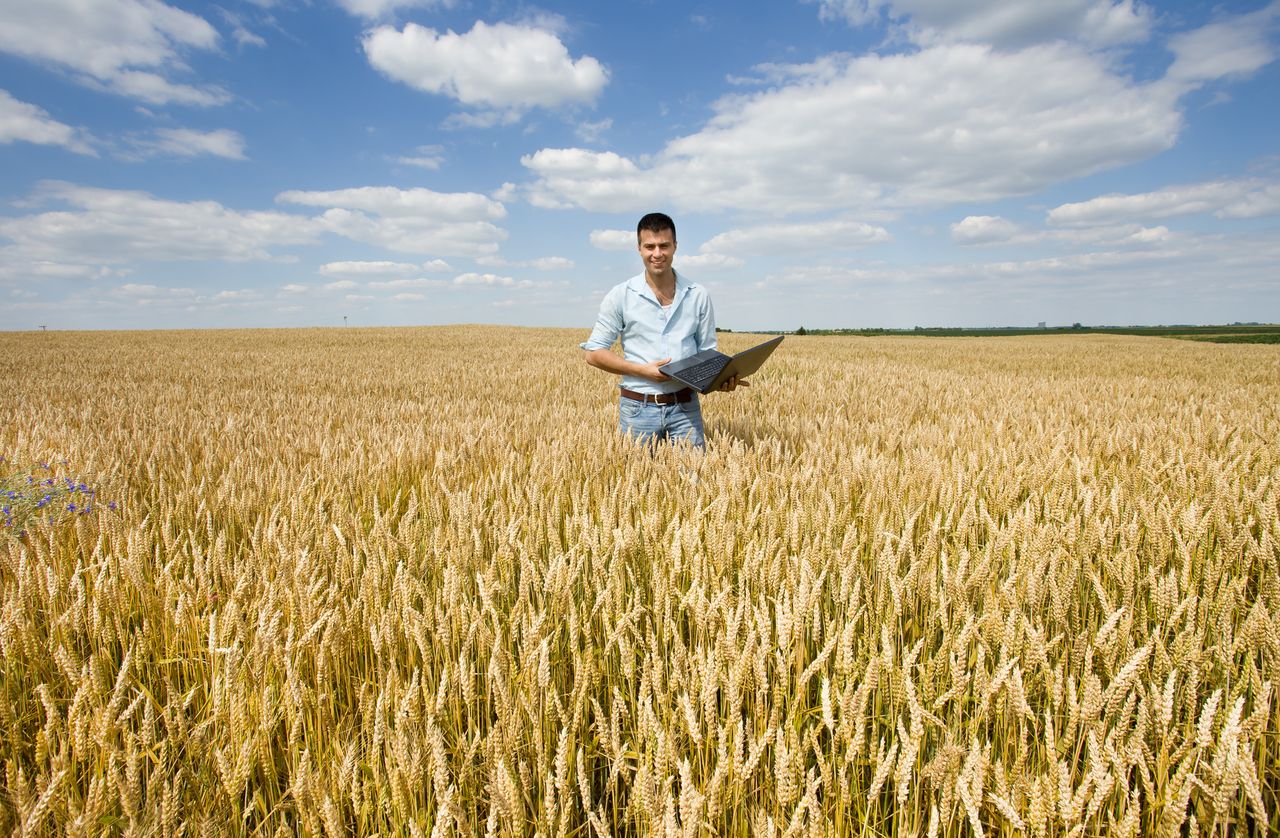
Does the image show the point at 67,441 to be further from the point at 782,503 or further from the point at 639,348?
the point at 782,503

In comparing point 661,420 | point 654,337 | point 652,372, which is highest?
point 654,337

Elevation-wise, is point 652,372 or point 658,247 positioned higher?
point 658,247

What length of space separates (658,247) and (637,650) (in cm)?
278

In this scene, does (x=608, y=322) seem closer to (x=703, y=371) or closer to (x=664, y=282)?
(x=664, y=282)

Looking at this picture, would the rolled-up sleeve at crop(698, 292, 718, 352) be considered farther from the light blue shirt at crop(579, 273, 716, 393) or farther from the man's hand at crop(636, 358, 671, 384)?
the man's hand at crop(636, 358, 671, 384)

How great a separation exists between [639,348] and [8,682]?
3426mm

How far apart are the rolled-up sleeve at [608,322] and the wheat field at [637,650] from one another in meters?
0.83

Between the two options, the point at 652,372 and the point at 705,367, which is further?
the point at 652,372

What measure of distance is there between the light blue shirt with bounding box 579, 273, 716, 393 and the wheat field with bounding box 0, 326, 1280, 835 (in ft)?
2.72

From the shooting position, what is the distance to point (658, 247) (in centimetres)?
406

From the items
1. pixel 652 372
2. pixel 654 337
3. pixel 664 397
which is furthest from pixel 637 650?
pixel 654 337

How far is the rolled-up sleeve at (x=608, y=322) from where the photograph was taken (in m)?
4.41

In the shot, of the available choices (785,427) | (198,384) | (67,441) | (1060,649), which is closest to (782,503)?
(1060,649)

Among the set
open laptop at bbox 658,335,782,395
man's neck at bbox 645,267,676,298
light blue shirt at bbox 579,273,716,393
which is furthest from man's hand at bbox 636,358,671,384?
man's neck at bbox 645,267,676,298
